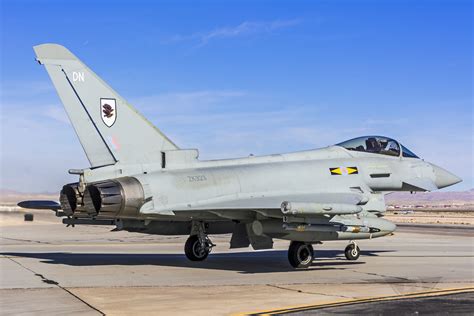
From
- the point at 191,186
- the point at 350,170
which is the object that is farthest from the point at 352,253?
the point at 191,186

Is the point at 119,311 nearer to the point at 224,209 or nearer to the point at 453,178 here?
the point at 224,209

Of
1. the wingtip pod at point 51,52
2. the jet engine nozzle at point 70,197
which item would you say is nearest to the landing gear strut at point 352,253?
the jet engine nozzle at point 70,197

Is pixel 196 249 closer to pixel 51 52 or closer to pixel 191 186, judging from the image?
pixel 191 186

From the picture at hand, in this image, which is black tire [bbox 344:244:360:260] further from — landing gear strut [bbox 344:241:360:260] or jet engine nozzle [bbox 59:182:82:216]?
jet engine nozzle [bbox 59:182:82:216]

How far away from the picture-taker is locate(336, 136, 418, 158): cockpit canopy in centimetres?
1770

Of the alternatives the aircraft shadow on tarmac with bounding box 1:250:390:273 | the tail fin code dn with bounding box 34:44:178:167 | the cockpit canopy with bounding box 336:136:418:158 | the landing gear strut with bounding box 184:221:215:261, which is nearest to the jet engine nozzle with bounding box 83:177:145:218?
the tail fin code dn with bounding box 34:44:178:167

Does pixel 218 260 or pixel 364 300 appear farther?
pixel 218 260

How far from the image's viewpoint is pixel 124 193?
1351 cm

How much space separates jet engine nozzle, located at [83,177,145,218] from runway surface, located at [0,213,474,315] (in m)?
1.35

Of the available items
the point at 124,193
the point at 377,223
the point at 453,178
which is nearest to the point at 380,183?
the point at 377,223

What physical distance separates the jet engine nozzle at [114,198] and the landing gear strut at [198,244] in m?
3.08

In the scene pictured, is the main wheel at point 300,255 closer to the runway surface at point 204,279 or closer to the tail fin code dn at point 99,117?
the runway surface at point 204,279

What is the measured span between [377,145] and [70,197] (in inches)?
333

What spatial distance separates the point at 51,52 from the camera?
581 inches
